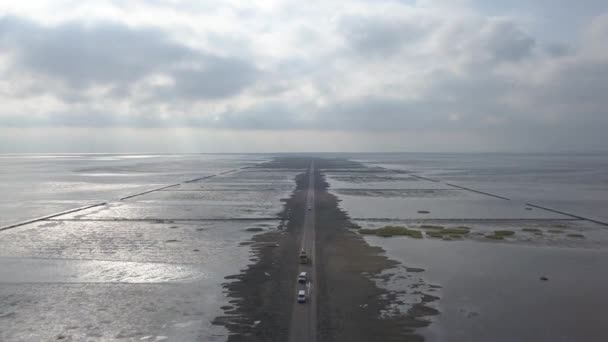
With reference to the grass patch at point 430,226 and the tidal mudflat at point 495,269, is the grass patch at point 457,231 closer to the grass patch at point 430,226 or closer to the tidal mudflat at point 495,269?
the tidal mudflat at point 495,269

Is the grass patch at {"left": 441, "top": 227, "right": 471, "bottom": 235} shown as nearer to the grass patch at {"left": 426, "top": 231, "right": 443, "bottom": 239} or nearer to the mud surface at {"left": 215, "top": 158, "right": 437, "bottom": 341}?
the grass patch at {"left": 426, "top": 231, "right": 443, "bottom": 239}

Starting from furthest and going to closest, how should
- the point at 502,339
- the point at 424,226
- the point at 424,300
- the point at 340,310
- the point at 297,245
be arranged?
the point at 424,226, the point at 297,245, the point at 424,300, the point at 340,310, the point at 502,339

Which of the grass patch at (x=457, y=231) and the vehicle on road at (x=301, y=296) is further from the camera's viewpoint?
the grass patch at (x=457, y=231)

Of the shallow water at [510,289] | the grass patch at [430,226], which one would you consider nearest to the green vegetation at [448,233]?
the grass patch at [430,226]

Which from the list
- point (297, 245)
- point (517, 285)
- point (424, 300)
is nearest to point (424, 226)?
point (297, 245)

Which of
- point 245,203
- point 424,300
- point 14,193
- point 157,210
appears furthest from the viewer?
point 14,193

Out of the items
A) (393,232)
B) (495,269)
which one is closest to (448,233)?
(393,232)

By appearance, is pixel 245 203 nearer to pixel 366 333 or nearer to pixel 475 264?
pixel 475 264

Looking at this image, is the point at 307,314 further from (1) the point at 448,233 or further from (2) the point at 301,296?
(1) the point at 448,233
